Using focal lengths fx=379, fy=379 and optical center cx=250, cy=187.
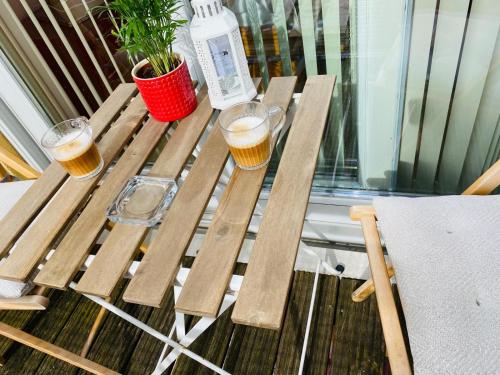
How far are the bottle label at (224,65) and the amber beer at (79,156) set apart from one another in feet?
1.24

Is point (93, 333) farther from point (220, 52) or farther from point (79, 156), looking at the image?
point (220, 52)

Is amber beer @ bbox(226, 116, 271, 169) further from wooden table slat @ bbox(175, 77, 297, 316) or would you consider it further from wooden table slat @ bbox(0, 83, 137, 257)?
wooden table slat @ bbox(0, 83, 137, 257)

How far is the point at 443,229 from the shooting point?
0.87 m

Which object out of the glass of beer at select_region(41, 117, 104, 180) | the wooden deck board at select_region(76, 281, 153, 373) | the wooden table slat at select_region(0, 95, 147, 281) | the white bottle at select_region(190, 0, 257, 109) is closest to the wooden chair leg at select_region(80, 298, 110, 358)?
the wooden deck board at select_region(76, 281, 153, 373)

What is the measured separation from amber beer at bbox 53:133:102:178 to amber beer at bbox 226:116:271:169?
366 mm

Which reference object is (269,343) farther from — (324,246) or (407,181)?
(407,181)

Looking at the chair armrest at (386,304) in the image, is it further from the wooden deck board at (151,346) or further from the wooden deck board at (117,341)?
the wooden deck board at (117,341)

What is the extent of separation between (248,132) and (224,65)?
0.27 m

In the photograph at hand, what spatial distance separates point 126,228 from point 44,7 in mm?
969

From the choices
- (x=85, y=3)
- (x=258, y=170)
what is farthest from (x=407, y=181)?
(x=85, y=3)

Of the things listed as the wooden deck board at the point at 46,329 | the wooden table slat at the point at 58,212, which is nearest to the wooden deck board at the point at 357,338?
the wooden table slat at the point at 58,212

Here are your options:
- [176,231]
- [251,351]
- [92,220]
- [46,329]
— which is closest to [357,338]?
[251,351]

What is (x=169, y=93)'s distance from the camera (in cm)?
103

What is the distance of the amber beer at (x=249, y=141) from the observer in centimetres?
85
